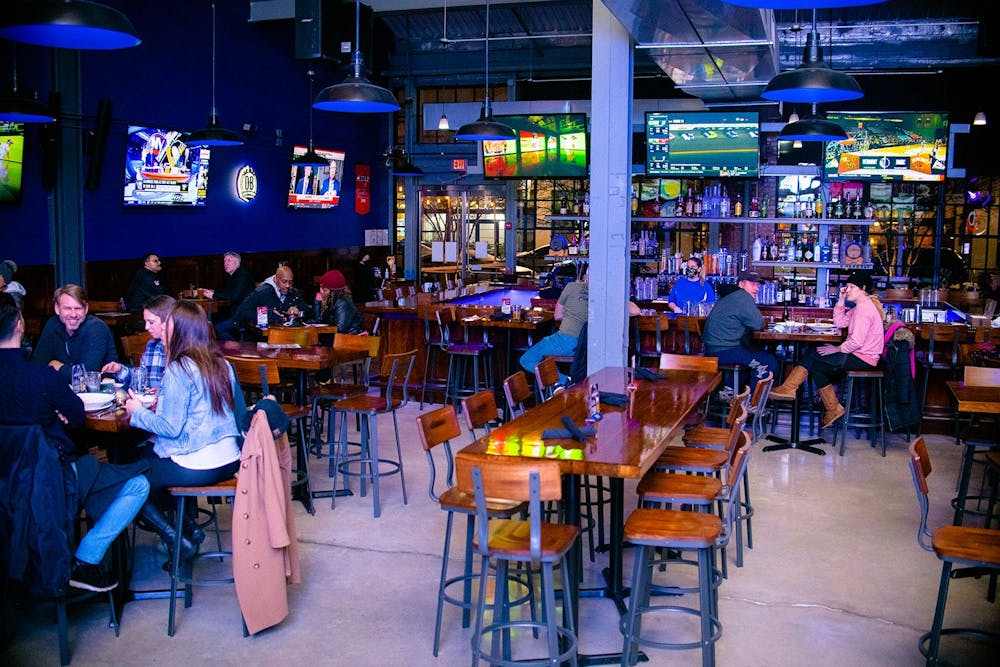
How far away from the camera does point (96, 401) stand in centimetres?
475

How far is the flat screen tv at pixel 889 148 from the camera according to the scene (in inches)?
462

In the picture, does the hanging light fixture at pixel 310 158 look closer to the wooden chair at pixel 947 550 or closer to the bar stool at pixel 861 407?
the bar stool at pixel 861 407

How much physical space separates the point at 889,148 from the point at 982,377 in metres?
6.72

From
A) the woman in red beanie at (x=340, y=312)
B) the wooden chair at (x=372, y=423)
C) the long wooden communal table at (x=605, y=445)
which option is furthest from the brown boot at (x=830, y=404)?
the woman in red beanie at (x=340, y=312)

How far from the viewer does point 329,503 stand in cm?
645

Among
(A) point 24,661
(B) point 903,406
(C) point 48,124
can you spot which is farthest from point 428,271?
(A) point 24,661

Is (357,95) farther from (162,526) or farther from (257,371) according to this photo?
(162,526)

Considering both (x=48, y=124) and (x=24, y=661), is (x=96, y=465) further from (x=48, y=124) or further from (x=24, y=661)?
(x=48, y=124)

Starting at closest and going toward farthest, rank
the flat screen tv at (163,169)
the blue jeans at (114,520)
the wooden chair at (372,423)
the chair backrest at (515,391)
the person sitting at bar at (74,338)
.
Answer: the blue jeans at (114,520) < the chair backrest at (515,391) < the person sitting at bar at (74,338) < the wooden chair at (372,423) < the flat screen tv at (163,169)

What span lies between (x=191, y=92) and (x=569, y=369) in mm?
6499

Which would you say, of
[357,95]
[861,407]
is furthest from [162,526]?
[861,407]

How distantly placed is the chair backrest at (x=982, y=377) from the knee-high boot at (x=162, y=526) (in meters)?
4.56

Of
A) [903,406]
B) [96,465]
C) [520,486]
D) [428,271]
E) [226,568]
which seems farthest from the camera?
[428,271]

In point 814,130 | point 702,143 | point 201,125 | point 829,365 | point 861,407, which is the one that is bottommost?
point 861,407
